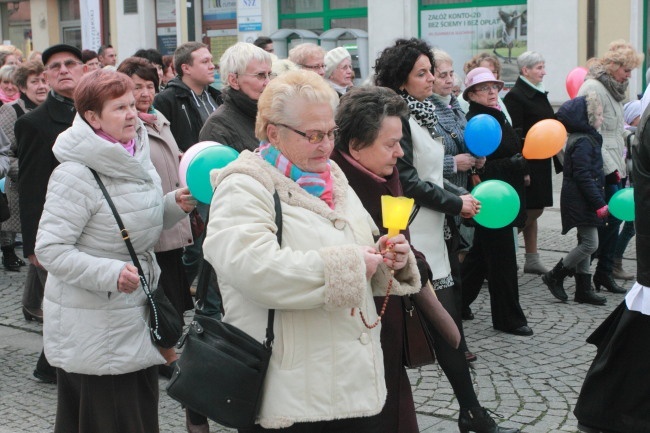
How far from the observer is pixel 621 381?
14.2 feet

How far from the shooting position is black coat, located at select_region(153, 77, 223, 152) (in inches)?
276

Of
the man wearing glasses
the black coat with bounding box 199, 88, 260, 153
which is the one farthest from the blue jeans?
the black coat with bounding box 199, 88, 260, 153

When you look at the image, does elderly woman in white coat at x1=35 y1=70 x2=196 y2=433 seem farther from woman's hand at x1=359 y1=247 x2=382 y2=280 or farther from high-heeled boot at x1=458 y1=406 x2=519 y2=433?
high-heeled boot at x1=458 y1=406 x2=519 y2=433

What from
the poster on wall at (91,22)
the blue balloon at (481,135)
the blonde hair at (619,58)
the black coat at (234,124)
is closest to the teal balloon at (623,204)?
the blue balloon at (481,135)

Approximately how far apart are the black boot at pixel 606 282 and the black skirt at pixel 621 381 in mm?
3750

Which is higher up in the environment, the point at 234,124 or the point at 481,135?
the point at 234,124

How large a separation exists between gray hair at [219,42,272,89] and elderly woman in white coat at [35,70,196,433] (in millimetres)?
1189

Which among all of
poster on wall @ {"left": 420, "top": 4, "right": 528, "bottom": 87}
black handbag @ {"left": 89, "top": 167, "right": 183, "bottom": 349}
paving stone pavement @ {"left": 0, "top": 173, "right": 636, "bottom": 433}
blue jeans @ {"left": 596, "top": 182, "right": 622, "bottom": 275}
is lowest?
paving stone pavement @ {"left": 0, "top": 173, "right": 636, "bottom": 433}

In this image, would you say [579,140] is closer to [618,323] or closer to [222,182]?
[618,323]

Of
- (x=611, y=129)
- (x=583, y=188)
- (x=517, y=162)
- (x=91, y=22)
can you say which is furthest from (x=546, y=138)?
(x=91, y=22)

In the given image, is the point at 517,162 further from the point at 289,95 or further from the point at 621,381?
the point at 289,95

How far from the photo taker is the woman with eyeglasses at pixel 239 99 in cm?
510

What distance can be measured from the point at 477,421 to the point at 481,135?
1993mm

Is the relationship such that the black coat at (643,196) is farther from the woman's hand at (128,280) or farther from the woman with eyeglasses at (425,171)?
the woman's hand at (128,280)
